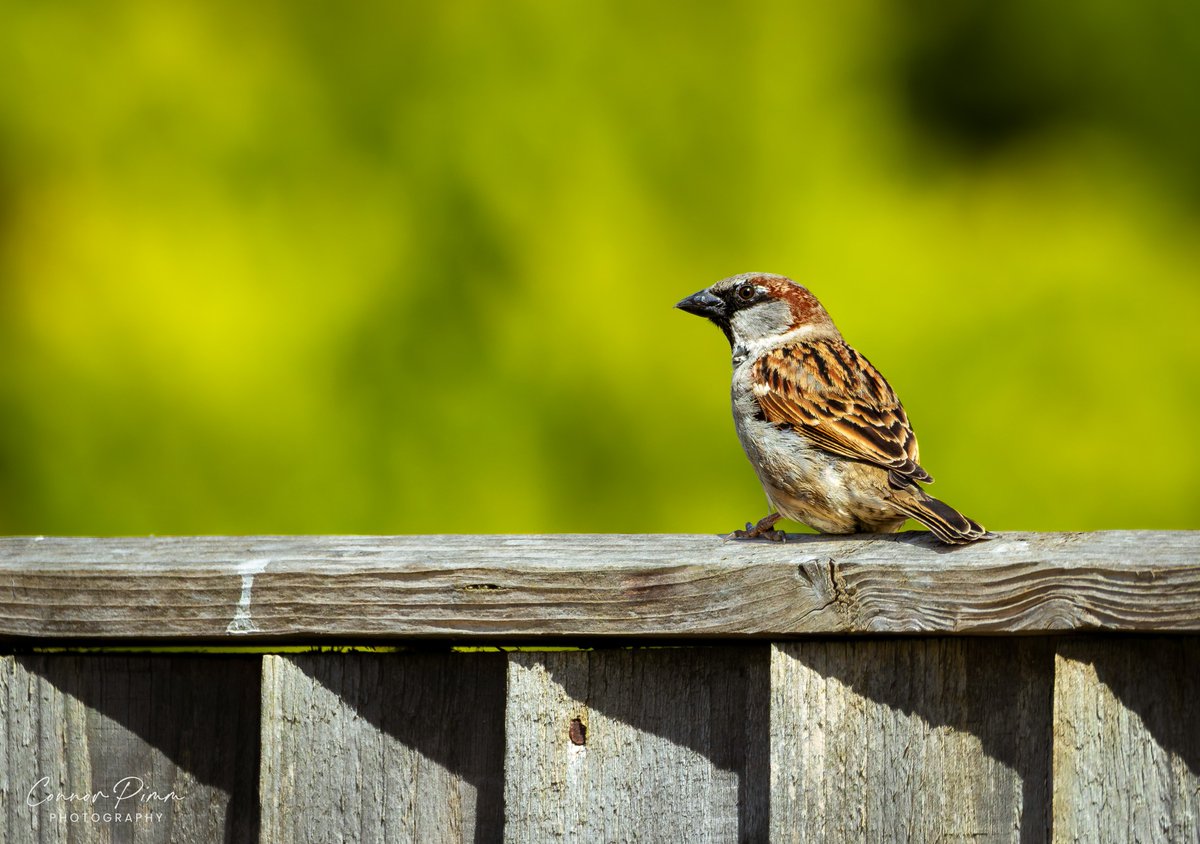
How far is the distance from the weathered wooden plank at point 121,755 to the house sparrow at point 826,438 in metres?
1.26

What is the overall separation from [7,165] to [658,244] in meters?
2.04

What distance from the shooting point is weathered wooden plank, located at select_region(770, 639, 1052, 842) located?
1659 millimetres

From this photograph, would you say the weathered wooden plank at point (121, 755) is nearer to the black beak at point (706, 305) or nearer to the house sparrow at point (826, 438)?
the house sparrow at point (826, 438)

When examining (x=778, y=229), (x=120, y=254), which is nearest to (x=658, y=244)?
(x=778, y=229)

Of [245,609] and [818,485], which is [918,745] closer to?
[245,609]

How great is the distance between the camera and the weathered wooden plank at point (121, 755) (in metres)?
1.94

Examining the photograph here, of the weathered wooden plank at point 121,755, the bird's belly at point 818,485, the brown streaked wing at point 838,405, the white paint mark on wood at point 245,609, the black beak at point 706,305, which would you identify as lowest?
the weathered wooden plank at point 121,755

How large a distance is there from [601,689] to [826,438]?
4.71 feet

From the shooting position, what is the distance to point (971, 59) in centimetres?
493

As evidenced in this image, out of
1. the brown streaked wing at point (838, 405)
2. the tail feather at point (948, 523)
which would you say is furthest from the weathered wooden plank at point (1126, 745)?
the brown streaked wing at point (838, 405)

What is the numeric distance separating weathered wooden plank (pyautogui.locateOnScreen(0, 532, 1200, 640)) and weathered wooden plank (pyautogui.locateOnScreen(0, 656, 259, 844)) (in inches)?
2.9

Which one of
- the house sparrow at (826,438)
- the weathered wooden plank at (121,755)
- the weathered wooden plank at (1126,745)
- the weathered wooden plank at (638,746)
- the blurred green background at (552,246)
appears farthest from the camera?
the blurred green background at (552,246)

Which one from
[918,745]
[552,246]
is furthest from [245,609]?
[552,246]

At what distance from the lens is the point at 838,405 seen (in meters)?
3.22
